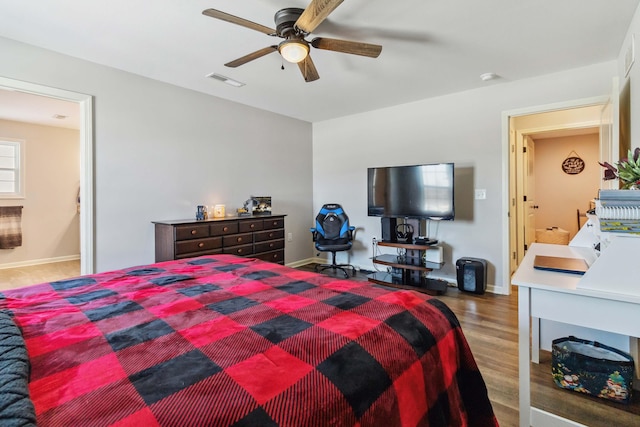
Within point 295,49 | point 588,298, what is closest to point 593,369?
point 588,298

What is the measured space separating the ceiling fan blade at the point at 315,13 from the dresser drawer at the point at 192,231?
220cm

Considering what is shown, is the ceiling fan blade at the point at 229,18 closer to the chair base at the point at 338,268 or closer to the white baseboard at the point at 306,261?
the chair base at the point at 338,268

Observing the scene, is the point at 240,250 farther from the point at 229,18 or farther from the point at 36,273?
the point at 36,273

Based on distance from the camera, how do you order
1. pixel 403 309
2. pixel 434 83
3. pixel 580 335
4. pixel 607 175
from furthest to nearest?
pixel 434 83 → pixel 580 335 → pixel 607 175 → pixel 403 309

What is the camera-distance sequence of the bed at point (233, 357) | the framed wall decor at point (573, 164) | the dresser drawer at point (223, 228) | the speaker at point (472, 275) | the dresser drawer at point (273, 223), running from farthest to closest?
1. the framed wall decor at point (573, 164)
2. the dresser drawer at point (273, 223)
3. the speaker at point (472, 275)
4. the dresser drawer at point (223, 228)
5. the bed at point (233, 357)

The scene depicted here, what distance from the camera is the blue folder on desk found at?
158 centimetres

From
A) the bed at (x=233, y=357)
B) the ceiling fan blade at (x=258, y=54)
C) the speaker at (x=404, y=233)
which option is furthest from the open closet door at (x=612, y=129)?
the ceiling fan blade at (x=258, y=54)

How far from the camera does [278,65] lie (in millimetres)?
3104

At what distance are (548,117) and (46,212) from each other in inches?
325

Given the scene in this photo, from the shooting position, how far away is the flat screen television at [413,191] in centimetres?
370

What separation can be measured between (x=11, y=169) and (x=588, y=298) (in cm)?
733

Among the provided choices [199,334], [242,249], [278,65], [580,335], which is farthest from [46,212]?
[580,335]

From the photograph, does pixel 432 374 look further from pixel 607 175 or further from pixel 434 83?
pixel 434 83

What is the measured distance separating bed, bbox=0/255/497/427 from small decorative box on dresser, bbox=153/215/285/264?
64.7 inches
